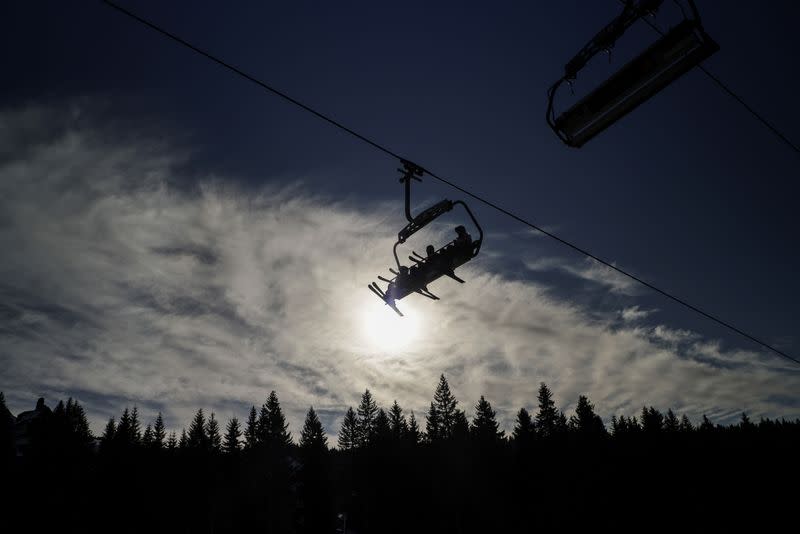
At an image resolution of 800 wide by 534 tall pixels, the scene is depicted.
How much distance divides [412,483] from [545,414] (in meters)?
41.1

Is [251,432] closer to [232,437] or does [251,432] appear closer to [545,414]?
[232,437]

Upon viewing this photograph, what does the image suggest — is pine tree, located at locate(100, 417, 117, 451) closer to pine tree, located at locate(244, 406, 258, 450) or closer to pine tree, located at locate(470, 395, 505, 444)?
pine tree, located at locate(244, 406, 258, 450)

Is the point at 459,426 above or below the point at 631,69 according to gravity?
above

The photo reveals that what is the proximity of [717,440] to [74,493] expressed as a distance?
288ft

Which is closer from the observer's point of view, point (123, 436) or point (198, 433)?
point (123, 436)

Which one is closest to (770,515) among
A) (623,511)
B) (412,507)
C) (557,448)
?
(623,511)

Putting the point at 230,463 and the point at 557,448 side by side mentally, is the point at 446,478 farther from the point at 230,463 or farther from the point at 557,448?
the point at 230,463

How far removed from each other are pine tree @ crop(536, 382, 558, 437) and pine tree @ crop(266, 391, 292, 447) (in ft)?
160

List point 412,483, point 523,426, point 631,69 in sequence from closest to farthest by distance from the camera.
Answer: point 631,69 → point 412,483 → point 523,426

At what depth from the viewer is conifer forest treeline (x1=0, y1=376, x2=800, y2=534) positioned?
55.3 meters

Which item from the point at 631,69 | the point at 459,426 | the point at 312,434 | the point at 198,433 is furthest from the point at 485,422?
the point at 631,69

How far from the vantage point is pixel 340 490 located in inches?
3661

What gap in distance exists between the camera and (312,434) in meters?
71.8

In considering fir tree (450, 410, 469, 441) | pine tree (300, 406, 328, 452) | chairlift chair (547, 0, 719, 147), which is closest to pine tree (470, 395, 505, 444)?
fir tree (450, 410, 469, 441)
